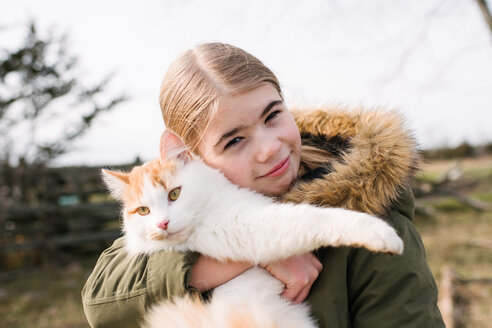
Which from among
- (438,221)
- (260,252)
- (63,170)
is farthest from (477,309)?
(63,170)

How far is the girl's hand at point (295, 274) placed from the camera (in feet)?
4.30

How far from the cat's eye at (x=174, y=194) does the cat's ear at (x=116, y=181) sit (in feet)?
0.85

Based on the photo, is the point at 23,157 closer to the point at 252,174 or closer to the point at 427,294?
the point at 252,174

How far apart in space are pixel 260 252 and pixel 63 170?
299 inches

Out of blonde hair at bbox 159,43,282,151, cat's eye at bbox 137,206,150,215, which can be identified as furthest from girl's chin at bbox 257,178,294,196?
cat's eye at bbox 137,206,150,215

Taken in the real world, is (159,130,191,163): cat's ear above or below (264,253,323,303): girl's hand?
above

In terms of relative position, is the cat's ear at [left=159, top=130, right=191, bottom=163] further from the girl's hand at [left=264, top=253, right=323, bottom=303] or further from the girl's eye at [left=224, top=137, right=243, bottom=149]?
the girl's hand at [left=264, top=253, right=323, bottom=303]

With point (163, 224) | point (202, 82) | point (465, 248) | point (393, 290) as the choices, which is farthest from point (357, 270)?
point (465, 248)

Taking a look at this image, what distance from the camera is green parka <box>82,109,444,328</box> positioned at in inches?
51.6

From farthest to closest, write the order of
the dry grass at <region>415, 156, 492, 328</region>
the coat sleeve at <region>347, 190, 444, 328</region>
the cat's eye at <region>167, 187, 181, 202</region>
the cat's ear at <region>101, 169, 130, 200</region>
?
the dry grass at <region>415, 156, 492, 328</region> < the cat's ear at <region>101, 169, 130, 200</region> < the cat's eye at <region>167, 187, 181, 202</region> < the coat sleeve at <region>347, 190, 444, 328</region>

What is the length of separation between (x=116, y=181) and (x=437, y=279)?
492 centimetres

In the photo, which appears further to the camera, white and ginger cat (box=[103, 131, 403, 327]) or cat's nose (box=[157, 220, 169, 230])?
cat's nose (box=[157, 220, 169, 230])

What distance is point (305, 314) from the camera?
1.32 meters

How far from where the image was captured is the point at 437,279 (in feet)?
16.1
